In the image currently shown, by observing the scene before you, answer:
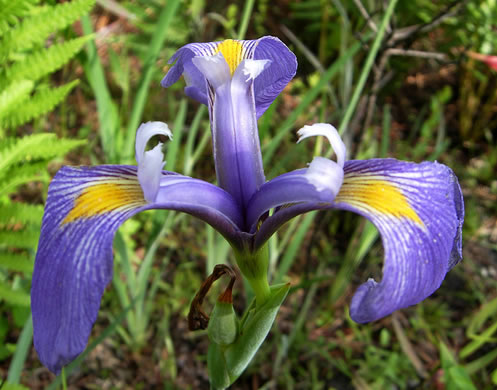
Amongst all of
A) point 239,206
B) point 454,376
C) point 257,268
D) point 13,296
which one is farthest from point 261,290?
point 13,296


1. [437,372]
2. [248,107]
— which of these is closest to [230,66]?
[248,107]

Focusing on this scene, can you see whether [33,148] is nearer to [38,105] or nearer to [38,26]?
[38,105]

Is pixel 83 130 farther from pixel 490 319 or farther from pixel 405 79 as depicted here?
pixel 490 319

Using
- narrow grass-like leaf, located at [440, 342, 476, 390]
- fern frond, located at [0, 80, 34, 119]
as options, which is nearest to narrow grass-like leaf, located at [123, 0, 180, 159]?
fern frond, located at [0, 80, 34, 119]

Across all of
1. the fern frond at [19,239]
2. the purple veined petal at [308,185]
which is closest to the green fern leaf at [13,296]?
the fern frond at [19,239]

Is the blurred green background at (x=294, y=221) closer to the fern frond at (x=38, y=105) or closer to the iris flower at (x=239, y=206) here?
the fern frond at (x=38, y=105)

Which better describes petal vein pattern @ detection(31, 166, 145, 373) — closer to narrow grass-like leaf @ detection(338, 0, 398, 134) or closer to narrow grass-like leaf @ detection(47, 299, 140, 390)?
narrow grass-like leaf @ detection(47, 299, 140, 390)
